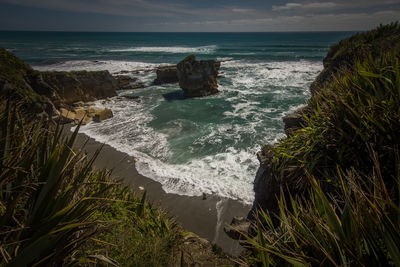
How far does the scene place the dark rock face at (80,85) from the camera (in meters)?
18.0

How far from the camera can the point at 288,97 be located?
73.9 ft

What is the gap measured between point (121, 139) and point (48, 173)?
1154 centimetres

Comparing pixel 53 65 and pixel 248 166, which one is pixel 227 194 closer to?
pixel 248 166

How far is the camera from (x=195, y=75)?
23.4 m

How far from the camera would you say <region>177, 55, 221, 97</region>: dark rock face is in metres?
22.9

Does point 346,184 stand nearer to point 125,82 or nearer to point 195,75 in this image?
point 195,75

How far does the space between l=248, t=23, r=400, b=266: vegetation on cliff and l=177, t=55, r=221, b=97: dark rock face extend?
19984 millimetres

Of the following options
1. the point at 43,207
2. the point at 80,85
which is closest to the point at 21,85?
the point at 43,207

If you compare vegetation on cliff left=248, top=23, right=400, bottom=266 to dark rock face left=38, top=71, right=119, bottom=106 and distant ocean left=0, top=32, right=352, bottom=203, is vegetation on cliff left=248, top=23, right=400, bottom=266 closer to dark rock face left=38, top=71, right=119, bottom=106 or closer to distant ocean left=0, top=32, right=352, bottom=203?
distant ocean left=0, top=32, right=352, bottom=203

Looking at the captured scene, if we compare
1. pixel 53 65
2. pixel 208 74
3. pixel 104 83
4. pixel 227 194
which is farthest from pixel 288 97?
pixel 53 65

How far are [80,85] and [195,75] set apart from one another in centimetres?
1203

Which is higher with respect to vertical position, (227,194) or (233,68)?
(233,68)

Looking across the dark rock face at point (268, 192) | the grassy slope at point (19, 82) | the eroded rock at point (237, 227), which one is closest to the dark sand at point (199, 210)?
the eroded rock at point (237, 227)

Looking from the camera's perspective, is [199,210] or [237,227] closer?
[237,227]
